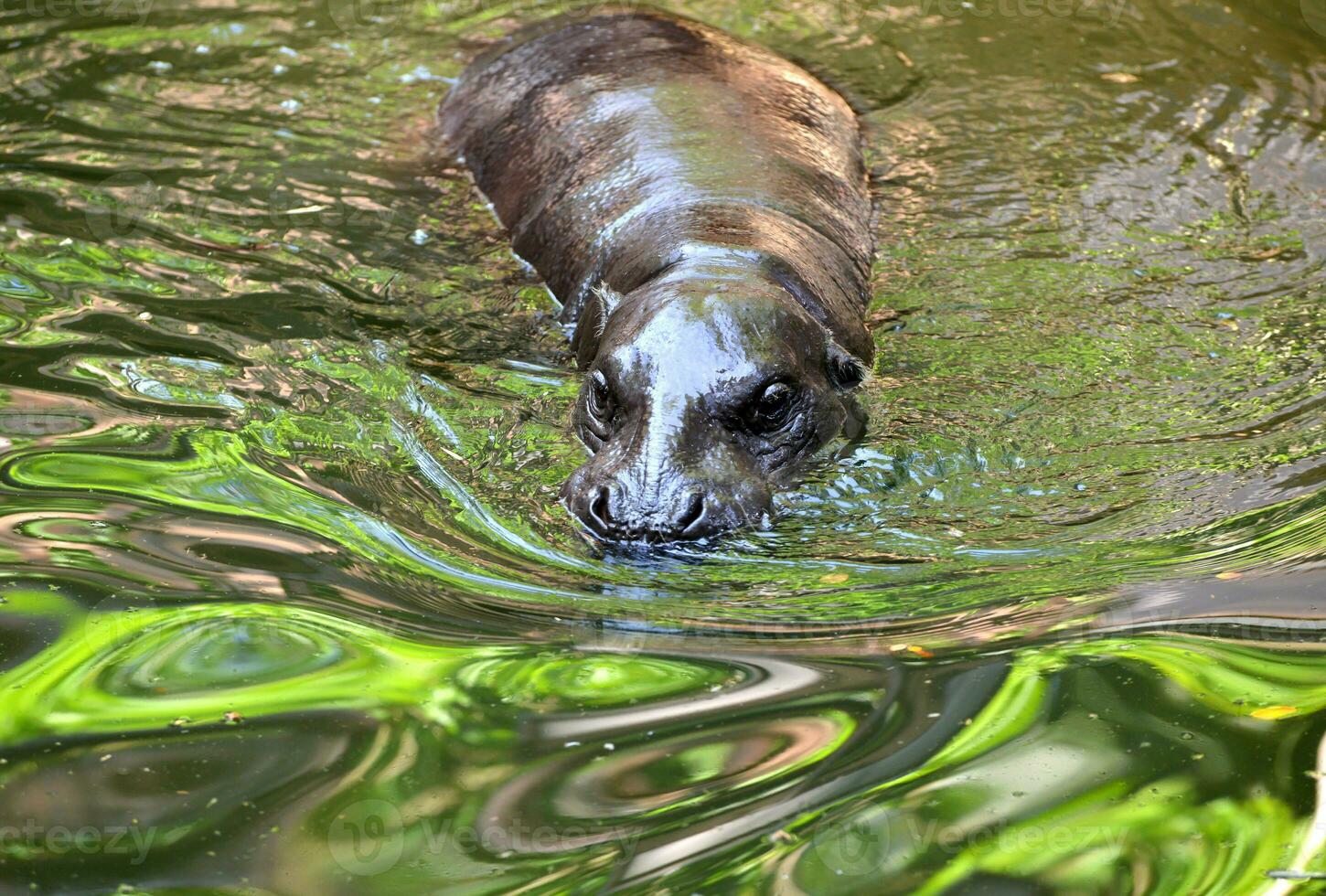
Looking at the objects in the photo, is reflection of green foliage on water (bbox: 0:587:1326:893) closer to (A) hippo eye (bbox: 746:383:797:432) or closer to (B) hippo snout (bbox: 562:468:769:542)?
(B) hippo snout (bbox: 562:468:769:542)

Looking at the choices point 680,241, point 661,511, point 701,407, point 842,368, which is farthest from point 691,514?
point 680,241

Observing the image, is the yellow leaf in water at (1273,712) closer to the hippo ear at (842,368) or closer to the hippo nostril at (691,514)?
the hippo nostril at (691,514)

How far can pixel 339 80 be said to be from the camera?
398 inches

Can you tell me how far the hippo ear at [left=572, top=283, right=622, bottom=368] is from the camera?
21.3 feet

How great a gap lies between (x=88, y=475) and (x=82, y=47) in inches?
243

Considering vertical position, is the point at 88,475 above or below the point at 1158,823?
below

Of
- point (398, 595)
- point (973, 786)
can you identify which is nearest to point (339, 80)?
point (398, 595)

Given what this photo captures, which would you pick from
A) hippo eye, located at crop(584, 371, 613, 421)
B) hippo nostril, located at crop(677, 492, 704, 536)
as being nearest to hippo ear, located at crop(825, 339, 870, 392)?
hippo eye, located at crop(584, 371, 613, 421)

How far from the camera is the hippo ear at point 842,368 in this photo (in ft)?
20.0

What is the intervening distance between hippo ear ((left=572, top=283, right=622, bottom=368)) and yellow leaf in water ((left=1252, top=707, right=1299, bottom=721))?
3.25 m

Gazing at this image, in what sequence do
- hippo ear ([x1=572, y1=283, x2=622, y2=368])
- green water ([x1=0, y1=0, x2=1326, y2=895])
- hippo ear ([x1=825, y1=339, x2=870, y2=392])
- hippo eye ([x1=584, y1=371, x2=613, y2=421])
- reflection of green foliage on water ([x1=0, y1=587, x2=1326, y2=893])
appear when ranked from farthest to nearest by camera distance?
1. hippo ear ([x1=572, y1=283, x2=622, y2=368])
2. hippo ear ([x1=825, y1=339, x2=870, y2=392])
3. hippo eye ([x1=584, y1=371, x2=613, y2=421])
4. green water ([x1=0, y1=0, x2=1326, y2=895])
5. reflection of green foliage on water ([x1=0, y1=587, x2=1326, y2=893])

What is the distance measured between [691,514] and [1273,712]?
2.02 metres

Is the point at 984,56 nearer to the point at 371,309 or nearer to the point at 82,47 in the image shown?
the point at 371,309

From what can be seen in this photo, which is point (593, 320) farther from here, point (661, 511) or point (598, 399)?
point (661, 511)
